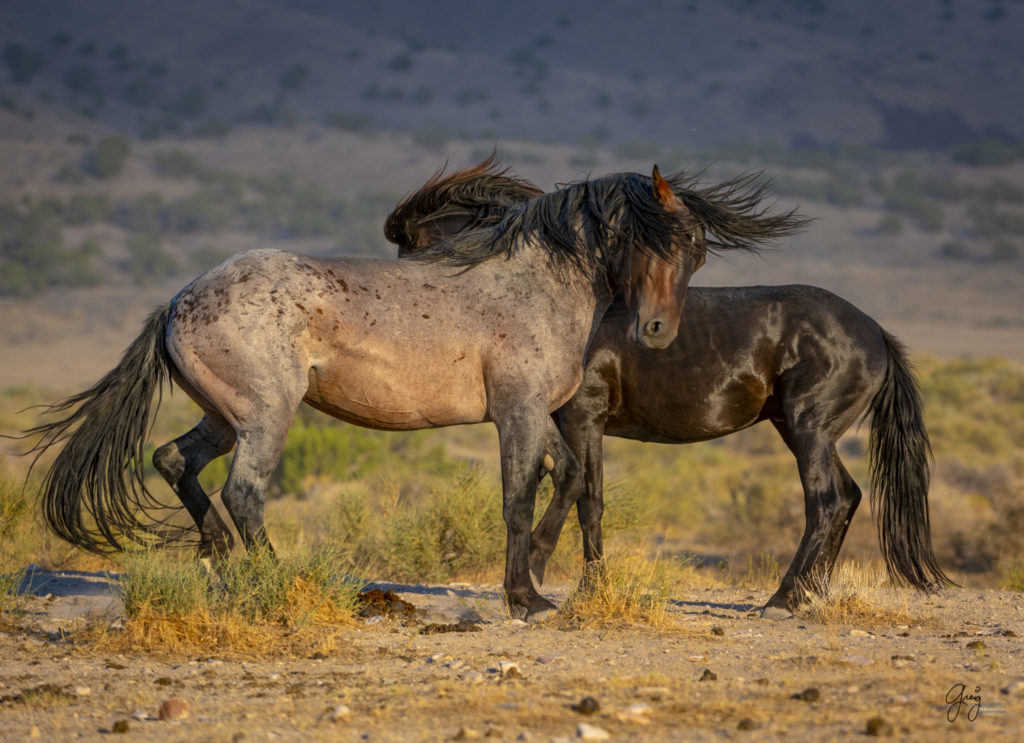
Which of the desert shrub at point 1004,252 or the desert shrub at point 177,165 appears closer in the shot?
the desert shrub at point 1004,252

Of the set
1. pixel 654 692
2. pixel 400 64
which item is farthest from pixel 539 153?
pixel 654 692

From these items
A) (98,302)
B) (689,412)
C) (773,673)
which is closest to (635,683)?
(773,673)

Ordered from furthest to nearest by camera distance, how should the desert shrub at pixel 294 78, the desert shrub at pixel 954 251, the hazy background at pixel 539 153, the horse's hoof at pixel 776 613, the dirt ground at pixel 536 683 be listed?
1. the desert shrub at pixel 294 78
2. the desert shrub at pixel 954 251
3. the hazy background at pixel 539 153
4. the horse's hoof at pixel 776 613
5. the dirt ground at pixel 536 683

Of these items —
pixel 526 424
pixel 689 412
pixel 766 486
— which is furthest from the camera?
pixel 766 486

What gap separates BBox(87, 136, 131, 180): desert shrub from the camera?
66250mm

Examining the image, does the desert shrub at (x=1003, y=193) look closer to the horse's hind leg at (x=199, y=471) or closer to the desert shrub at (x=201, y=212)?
the desert shrub at (x=201, y=212)

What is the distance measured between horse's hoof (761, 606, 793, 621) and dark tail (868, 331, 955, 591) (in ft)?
3.39

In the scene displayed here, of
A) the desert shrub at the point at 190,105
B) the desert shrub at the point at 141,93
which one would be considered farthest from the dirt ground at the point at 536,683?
the desert shrub at the point at 141,93

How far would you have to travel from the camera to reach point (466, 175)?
7.61m

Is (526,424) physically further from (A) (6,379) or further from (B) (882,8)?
(B) (882,8)

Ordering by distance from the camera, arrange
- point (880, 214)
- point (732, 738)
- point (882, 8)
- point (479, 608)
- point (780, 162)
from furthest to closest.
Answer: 1. point (882, 8)
2. point (780, 162)
3. point (880, 214)
4. point (479, 608)
5. point (732, 738)

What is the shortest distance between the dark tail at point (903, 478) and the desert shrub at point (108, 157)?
6372 centimetres

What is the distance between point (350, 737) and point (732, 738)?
1.39 meters

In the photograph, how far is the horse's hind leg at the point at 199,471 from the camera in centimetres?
698
